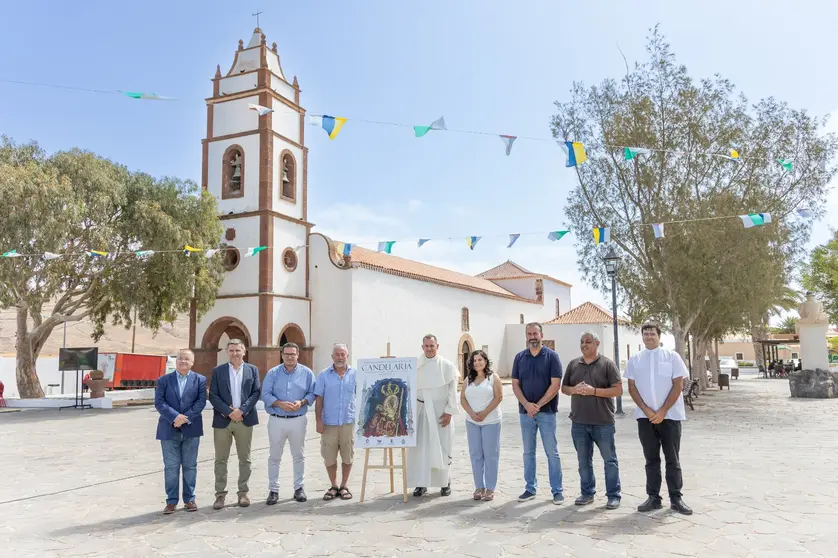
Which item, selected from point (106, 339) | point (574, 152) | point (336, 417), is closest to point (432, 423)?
point (336, 417)

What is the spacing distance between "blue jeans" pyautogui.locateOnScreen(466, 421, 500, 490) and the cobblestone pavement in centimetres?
29

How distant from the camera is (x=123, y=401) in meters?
24.4

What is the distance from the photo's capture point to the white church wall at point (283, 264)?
23.7m

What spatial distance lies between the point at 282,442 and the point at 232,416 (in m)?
0.62

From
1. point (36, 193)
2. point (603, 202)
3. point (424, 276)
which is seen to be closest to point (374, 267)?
point (424, 276)

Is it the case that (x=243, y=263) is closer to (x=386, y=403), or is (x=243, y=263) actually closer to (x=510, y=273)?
(x=386, y=403)

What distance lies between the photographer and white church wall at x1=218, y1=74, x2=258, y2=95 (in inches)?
946

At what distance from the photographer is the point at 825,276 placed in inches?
1352

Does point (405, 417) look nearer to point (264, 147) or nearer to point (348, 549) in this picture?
point (348, 549)

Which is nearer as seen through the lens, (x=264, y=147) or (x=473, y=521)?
(x=473, y=521)

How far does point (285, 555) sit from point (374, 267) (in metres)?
21.4

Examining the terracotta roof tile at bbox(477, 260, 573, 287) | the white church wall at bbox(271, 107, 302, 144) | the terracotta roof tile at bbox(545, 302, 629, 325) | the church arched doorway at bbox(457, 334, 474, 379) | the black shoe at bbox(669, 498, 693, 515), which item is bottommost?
the black shoe at bbox(669, 498, 693, 515)

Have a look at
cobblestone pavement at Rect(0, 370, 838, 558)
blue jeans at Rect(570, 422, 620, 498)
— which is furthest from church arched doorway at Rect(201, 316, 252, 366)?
blue jeans at Rect(570, 422, 620, 498)

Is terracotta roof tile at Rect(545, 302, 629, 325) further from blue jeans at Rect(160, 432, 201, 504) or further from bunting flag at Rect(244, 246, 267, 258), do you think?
blue jeans at Rect(160, 432, 201, 504)
